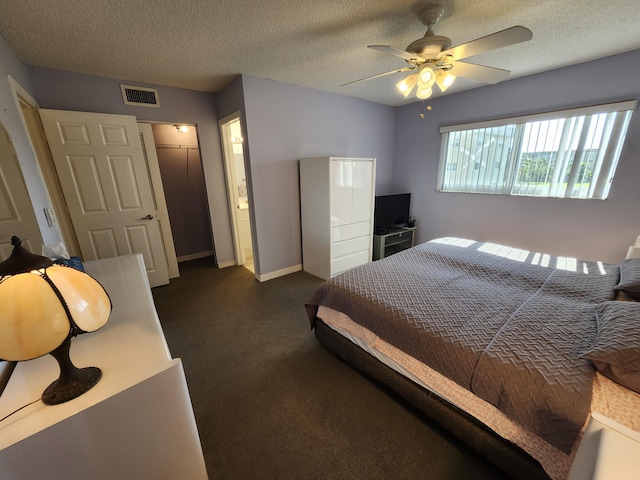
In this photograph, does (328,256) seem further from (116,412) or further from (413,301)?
(116,412)

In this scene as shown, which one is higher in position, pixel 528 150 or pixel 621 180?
pixel 528 150

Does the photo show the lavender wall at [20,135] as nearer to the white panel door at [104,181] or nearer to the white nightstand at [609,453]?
the white panel door at [104,181]

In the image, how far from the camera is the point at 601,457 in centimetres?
59

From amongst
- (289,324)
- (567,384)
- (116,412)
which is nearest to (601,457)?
(567,384)

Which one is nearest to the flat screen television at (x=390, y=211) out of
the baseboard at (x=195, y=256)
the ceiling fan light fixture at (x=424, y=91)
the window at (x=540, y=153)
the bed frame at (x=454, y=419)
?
the window at (x=540, y=153)

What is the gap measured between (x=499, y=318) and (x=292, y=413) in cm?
133

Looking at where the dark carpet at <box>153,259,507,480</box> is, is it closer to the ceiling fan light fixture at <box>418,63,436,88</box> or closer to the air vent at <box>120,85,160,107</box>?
the ceiling fan light fixture at <box>418,63,436,88</box>

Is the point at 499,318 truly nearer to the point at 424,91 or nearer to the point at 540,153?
the point at 424,91

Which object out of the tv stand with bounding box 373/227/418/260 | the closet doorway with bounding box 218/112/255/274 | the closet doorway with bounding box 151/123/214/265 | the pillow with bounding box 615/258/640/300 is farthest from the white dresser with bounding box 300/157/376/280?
the pillow with bounding box 615/258/640/300

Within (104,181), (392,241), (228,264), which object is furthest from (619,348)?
(104,181)

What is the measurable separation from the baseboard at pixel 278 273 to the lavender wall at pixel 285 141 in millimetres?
42

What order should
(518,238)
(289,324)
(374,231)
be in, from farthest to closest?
(374,231) < (518,238) < (289,324)

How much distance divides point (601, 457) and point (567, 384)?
473 millimetres

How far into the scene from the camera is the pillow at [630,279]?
1490mm
